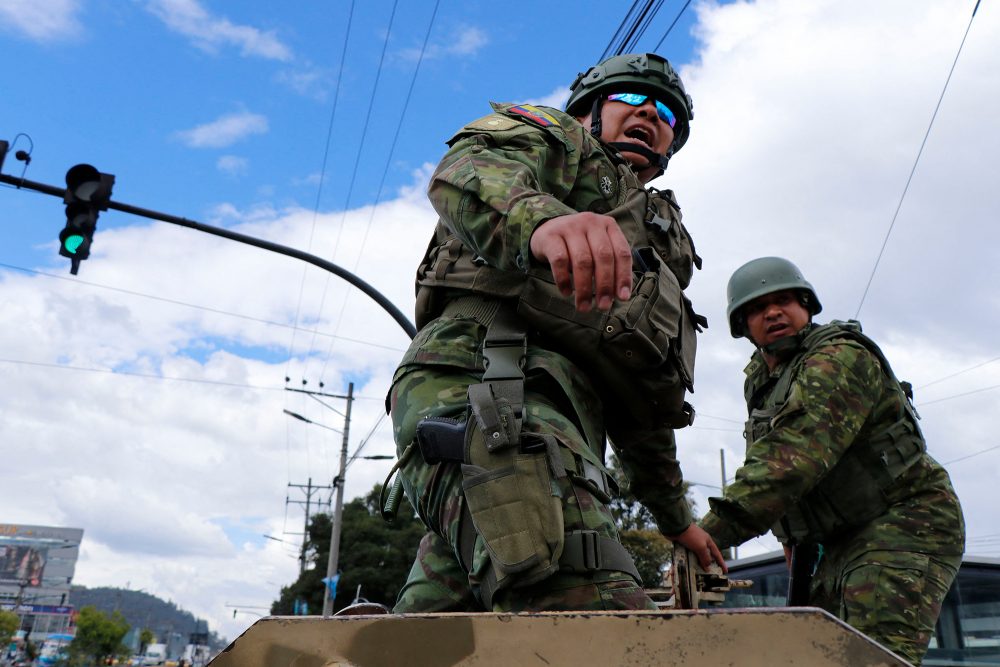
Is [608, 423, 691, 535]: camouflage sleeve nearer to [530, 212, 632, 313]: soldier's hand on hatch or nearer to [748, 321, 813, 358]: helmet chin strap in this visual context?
[530, 212, 632, 313]: soldier's hand on hatch

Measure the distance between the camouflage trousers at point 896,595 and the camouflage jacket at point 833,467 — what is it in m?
0.05

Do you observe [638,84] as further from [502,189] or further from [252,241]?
[252,241]

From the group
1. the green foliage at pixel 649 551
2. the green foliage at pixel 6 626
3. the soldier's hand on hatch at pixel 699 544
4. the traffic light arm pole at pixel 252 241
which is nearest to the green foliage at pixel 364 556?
the green foliage at pixel 649 551

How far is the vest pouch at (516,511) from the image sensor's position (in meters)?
1.51

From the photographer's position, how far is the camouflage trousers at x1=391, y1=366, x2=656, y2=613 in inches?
60.7

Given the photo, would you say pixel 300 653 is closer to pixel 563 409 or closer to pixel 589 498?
pixel 589 498

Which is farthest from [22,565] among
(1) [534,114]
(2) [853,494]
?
(1) [534,114]

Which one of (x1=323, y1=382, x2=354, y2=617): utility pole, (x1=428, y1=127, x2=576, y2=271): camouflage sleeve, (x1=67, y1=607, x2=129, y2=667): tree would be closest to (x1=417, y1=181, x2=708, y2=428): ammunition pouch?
(x1=428, y1=127, x2=576, y2=271): camouflage sleeve

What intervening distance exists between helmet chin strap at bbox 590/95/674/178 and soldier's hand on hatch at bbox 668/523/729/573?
1113mm

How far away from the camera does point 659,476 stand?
2.51 metres

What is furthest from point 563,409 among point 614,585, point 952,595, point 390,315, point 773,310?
point 390,315

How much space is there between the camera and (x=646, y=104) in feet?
8.91

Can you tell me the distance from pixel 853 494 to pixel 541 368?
1.84 meters

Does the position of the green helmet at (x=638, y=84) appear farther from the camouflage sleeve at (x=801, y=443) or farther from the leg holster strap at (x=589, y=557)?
the leg holster strap at (x=589, y=557)
